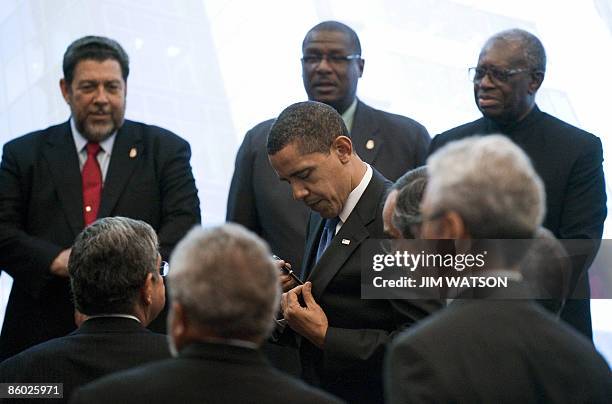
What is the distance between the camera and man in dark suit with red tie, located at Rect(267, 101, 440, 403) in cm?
363

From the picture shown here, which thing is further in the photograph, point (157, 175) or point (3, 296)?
point (3, 296)

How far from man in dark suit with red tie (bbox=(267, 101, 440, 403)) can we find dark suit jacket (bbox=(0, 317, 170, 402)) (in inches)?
25.4

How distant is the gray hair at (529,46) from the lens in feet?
14.8

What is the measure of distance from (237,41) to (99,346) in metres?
2.91

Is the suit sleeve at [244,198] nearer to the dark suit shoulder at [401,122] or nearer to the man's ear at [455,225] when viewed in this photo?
the dark suit shoulder at [401,122]

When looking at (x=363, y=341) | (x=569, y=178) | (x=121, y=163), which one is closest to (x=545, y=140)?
(x=569, y=178)

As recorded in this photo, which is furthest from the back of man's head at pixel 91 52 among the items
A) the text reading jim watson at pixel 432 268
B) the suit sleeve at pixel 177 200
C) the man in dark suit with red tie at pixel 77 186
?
the text reading jim watson at pixel 432 268

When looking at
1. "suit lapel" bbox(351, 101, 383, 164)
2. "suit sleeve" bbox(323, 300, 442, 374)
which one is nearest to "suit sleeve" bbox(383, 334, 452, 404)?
"suit sleeve" bbox(323, 300, 442, 374)

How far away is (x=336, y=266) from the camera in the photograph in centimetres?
369

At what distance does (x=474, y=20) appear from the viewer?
5562 millimetres

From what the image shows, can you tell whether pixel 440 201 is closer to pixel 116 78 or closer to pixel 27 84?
pixel 116 78

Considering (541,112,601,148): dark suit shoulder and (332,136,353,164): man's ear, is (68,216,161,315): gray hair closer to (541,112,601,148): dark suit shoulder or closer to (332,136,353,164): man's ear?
(332,136,353,164): man's ear

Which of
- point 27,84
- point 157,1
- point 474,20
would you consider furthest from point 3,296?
point 474,20

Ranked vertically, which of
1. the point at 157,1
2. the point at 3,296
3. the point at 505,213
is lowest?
the point at 3,296
